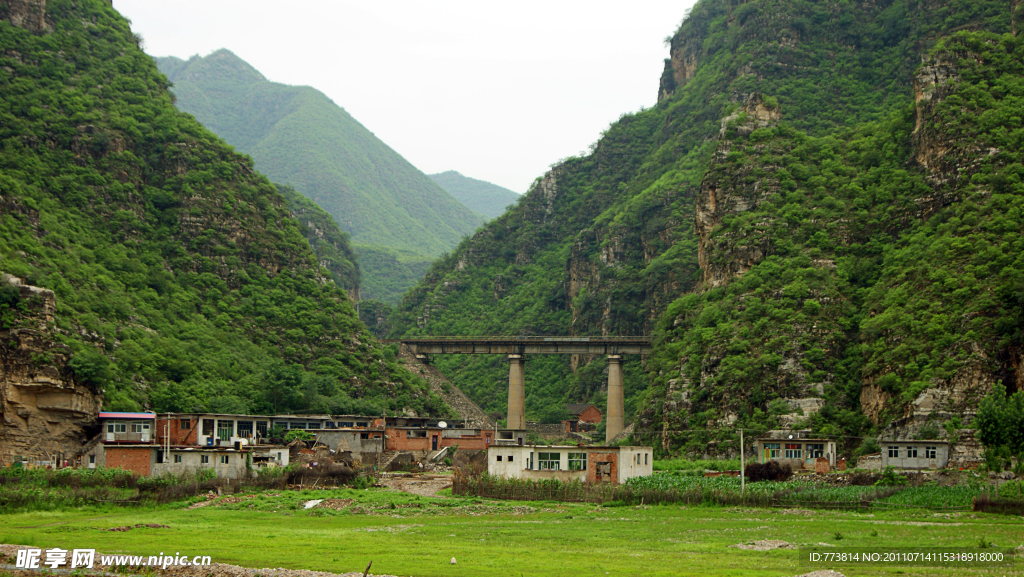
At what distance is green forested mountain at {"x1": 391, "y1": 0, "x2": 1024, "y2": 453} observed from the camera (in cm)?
9825

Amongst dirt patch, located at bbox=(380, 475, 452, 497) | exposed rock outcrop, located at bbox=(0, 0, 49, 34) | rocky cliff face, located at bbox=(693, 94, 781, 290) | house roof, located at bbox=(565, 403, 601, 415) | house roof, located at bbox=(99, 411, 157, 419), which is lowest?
dirt patch, located at bbox=(380, 475, 452, 497)

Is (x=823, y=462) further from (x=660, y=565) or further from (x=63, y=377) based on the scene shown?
(x=63, y=377)

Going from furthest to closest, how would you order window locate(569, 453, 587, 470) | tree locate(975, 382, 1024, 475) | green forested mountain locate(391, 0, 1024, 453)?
1. green forested mountain locate(391, 0, 1024, 453)
2. window locate(569, 453, 587, 470)
3. tree locate(975, 382, 1024, 475)

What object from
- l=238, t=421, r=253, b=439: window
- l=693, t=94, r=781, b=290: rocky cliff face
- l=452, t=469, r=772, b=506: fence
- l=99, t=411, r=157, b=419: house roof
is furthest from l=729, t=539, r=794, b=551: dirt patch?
l=693, t=94, r=781, b=290: rocky cliff face

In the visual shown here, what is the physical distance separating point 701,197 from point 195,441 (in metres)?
75.7

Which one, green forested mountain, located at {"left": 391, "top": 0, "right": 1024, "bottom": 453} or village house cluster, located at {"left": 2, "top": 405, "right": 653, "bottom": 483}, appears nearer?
village house cluster, located at {"left": 2, "top": 405, "right": 653, "bottom": 483}

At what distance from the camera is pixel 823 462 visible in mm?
89312

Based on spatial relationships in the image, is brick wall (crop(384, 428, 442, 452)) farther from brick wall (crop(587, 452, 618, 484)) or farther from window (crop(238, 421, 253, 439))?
brick wall (crop(587, 452, 618, 484))

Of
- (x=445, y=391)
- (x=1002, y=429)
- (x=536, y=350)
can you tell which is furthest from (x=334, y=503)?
(x=536, y=350)

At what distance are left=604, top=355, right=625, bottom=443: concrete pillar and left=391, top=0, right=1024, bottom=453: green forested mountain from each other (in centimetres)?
554

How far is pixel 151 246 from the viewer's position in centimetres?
13400

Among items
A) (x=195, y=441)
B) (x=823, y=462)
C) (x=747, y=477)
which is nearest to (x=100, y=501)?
(x=195, y=441)

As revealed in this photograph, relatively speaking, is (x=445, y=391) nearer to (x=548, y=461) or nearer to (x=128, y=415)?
(x=128, y=415)

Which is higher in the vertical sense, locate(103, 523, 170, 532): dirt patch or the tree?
the tree
